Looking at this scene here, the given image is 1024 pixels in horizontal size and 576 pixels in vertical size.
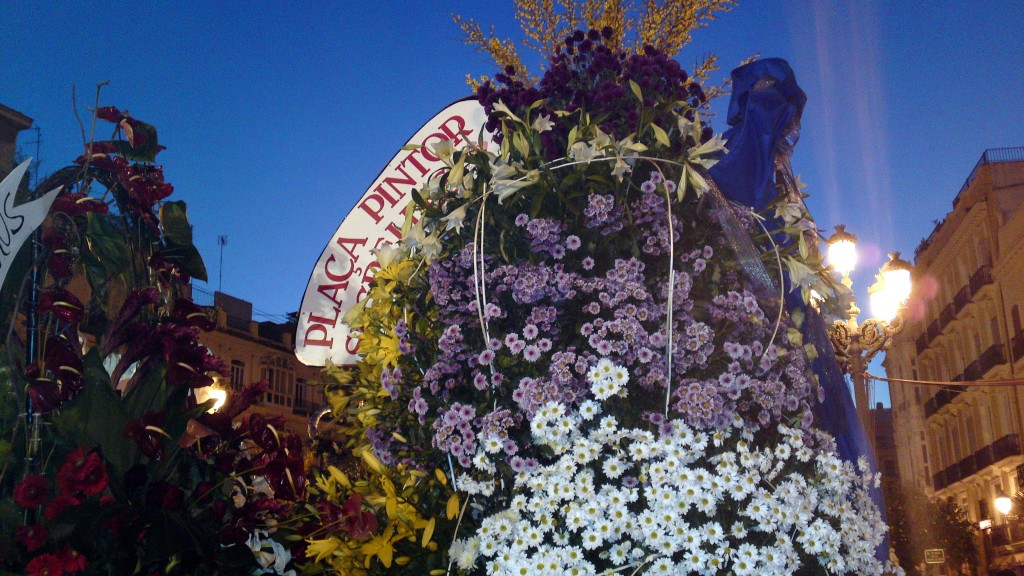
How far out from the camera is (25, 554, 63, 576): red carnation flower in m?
2.02

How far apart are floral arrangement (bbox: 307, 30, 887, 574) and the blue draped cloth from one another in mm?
143

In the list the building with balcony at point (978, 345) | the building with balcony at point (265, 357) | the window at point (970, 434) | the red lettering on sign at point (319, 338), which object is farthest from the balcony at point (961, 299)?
the red lettering on sign at point (319, 338)

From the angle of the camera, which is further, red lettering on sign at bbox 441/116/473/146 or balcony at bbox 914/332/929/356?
balcony at bbox 914/332/929/356

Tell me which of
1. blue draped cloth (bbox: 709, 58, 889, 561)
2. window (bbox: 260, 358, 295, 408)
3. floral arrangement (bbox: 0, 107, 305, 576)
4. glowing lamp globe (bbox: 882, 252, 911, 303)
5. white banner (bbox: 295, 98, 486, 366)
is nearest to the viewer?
floral arrangement (bbox: 0, 107, 305, 576)

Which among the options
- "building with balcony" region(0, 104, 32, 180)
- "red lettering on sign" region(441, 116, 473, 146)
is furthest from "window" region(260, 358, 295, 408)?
"red lettering on sign" region(441, 116, 473, 146)

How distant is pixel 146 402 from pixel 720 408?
1.40m

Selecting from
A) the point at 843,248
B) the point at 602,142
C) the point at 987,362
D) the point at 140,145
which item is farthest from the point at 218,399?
the point at 987,362

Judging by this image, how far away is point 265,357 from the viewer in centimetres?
4119

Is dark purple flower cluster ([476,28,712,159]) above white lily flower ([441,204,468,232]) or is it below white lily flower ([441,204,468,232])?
above

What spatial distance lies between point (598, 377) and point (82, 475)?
1.18m

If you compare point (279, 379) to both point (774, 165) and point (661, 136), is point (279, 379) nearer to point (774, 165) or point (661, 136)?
point (774, 165)

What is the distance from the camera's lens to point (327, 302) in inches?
150

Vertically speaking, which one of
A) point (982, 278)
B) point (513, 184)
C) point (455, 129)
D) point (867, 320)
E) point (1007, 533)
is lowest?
point (513, 184)

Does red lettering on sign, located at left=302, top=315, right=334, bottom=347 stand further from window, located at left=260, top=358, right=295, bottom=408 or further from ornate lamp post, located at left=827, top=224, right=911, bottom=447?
window, located at left=260, top=358, right=295, bottom=408
